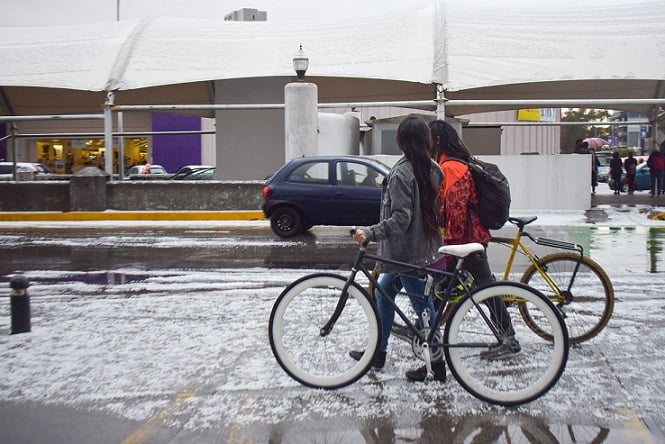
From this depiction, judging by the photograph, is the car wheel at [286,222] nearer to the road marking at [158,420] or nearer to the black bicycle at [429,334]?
the black bicycle at [429,334]

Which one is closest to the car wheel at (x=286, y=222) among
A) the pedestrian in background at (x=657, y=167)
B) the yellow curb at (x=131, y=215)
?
the yellow curb at (x=131, y=215)

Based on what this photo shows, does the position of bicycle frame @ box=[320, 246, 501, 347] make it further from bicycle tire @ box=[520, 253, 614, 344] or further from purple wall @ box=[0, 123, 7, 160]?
purple wall @ box=[0, 123, 7, 160]

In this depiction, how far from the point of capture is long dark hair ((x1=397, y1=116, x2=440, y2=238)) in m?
4.87

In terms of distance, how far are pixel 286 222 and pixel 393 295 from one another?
9.01 metres

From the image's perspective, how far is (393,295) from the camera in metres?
5.08

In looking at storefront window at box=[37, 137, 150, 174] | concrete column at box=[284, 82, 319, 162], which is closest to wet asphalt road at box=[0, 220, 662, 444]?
concrete column at box=[284, 82, 319, 162]

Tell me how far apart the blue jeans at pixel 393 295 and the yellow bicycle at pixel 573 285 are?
1054 millimetres

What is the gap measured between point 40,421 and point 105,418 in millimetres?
367

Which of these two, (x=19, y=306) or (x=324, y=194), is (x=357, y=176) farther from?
(x=19, y=306)

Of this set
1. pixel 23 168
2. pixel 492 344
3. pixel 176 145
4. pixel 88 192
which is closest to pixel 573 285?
pixel 492 344

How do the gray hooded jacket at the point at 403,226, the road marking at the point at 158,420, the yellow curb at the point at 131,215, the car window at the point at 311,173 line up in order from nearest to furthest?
1. the road marking at the point at 158,420
2. the gray hooded jacket at the point at 403,226
3. the car window at the point at 311,173
4. the yellow curb at the point at 131,215

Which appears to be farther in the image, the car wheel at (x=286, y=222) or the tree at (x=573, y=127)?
the tree at (x=573, y=127)

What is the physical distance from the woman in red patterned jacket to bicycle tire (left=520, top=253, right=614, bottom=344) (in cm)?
67

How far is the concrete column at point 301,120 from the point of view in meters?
18.0
